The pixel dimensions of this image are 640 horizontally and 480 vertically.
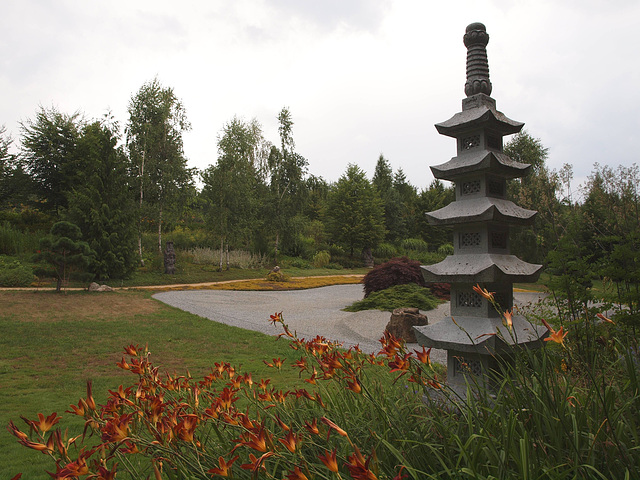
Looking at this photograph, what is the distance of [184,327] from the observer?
343 inches

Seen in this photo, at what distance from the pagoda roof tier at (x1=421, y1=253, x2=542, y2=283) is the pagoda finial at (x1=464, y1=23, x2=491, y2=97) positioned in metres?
1.51

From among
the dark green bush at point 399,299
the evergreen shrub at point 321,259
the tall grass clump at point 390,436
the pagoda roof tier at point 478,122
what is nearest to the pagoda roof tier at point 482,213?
the pagoda roof tier at point 478,122

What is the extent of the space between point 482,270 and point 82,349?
20.1 feet

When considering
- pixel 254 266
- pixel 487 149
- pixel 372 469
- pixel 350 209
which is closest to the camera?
pixel 372 469

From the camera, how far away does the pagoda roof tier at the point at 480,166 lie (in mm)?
3568

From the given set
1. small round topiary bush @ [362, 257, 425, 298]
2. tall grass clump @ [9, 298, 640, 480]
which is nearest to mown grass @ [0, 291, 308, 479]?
tall grass clump @ [9, 298, 640, 480]

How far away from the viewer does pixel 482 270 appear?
3451 millimetres

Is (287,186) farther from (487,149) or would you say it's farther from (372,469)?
(372,469)

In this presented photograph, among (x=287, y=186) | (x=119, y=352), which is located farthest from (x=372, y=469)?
(x=287, y=186)

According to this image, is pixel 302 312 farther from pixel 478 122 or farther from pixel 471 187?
pixel 478 122

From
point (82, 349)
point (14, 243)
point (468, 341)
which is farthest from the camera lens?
point (14, 243)

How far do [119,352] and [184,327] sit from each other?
2282 millimetres

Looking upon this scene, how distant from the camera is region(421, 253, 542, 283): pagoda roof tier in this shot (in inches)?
135

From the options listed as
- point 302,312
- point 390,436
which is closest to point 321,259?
point 302,312
